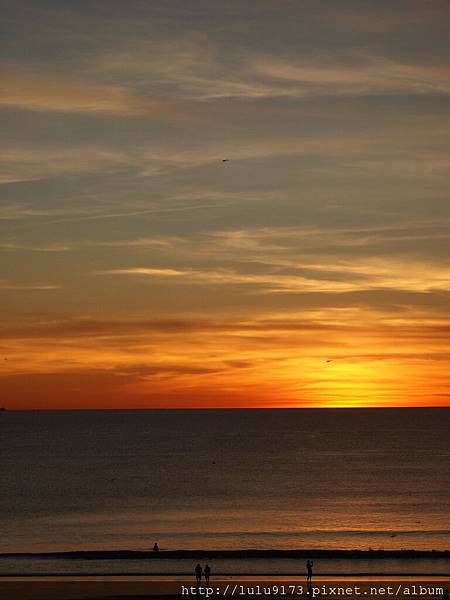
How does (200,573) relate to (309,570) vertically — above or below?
below

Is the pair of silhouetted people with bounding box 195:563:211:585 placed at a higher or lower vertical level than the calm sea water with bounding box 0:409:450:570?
lower

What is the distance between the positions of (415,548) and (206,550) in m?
15.7

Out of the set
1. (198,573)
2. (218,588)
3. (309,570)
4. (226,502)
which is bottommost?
(218,588)

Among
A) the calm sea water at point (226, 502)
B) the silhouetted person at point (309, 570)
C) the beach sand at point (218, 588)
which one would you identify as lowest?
the beach sand at point (218, 588)

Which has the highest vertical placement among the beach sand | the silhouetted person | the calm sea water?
the calm sea water

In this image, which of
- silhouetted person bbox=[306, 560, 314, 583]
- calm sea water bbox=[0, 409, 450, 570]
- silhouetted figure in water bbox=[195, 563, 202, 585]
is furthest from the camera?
calm sea water bbox=[0, 409, 450, 570]

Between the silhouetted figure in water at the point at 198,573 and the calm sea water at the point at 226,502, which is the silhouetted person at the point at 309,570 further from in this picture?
the calm sea water at the point at 226,502

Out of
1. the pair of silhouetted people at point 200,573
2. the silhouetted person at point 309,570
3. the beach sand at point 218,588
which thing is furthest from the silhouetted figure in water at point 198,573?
the silhouetted person at point 309,570

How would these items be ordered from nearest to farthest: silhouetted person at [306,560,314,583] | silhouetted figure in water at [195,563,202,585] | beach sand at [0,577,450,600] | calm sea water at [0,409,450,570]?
beach sand at [0,577,450,600], silhouetted figure in water at [195,563,202,585], silhouetted person at [306,560,314,583], calm sea water at [0,409,450,570]

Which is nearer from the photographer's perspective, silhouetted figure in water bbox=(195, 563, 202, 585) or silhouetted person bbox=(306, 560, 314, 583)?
silhouetted figure in water bbox=(195, 563, 202, 585)

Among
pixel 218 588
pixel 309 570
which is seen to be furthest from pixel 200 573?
pixel 309 570

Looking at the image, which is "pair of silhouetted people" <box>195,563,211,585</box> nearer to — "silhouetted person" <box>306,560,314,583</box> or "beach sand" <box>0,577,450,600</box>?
"beach sand" <box>0,577,450,600</box>

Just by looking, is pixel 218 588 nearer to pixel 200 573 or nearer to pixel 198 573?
pixel 200 573

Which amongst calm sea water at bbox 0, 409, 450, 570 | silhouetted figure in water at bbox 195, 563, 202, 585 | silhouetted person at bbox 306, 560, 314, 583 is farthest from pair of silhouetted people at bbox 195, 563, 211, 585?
calm sea water at bbox 0, 409, 450, 570
